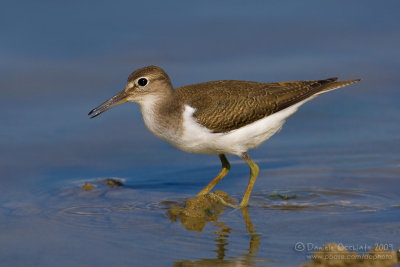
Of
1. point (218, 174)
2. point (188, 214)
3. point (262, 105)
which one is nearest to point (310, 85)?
point (262, 105)

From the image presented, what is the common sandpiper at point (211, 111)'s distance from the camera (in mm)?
10188

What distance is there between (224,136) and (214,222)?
4.29 feet

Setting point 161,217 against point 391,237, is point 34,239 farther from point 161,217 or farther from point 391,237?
point 391,237

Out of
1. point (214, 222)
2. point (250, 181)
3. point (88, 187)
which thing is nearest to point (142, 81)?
point (88, 187)

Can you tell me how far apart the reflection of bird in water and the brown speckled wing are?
3.19 feet

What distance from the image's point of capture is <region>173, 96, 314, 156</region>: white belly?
33.3 ft

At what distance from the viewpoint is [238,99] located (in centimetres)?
1061

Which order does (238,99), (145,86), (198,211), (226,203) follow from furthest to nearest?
(238,99)
(145,86)
(226,203)
(198,211)

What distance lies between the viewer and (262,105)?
35.0 ft

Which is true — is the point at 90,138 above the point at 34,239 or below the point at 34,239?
above

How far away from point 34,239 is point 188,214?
188 cm

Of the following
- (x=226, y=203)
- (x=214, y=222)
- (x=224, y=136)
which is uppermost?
(x=224, y=136)

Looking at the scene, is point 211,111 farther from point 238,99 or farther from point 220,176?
point 220,176

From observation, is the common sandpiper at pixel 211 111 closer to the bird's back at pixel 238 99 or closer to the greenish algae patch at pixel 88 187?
the bird's back at pixel 238 99
